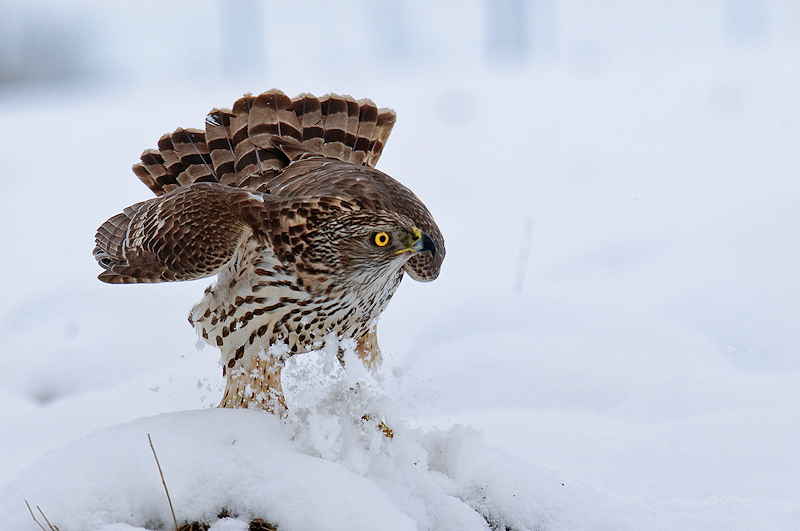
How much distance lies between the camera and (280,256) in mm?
3406

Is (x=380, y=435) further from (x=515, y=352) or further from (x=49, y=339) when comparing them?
(x=49, y=339)

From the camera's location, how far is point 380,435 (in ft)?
9.86

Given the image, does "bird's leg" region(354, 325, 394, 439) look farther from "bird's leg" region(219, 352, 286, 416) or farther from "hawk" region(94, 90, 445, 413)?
"bird's leg" region(219, 352, 286, 416)

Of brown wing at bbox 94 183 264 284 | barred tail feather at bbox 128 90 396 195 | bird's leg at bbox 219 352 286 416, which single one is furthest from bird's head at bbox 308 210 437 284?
barred tail feather at bbox 128 90 396 195

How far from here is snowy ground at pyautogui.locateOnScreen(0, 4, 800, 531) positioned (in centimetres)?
288

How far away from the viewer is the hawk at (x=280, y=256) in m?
3.32

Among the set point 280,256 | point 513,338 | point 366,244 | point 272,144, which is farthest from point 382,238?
point 513,338

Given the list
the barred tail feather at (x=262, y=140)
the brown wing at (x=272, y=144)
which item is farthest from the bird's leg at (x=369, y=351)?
the barred tail feather at (x=262, y=140)

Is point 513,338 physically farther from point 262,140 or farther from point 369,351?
point 262,140

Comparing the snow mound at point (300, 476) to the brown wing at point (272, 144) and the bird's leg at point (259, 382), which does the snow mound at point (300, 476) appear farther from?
the brown wing at point (272, 144)

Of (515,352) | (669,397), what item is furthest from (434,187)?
(669,397)

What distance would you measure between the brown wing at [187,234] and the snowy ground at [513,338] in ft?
2.07

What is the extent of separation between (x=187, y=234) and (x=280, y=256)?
468 mm

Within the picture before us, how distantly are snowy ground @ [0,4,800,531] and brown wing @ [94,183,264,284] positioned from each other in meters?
0.63
